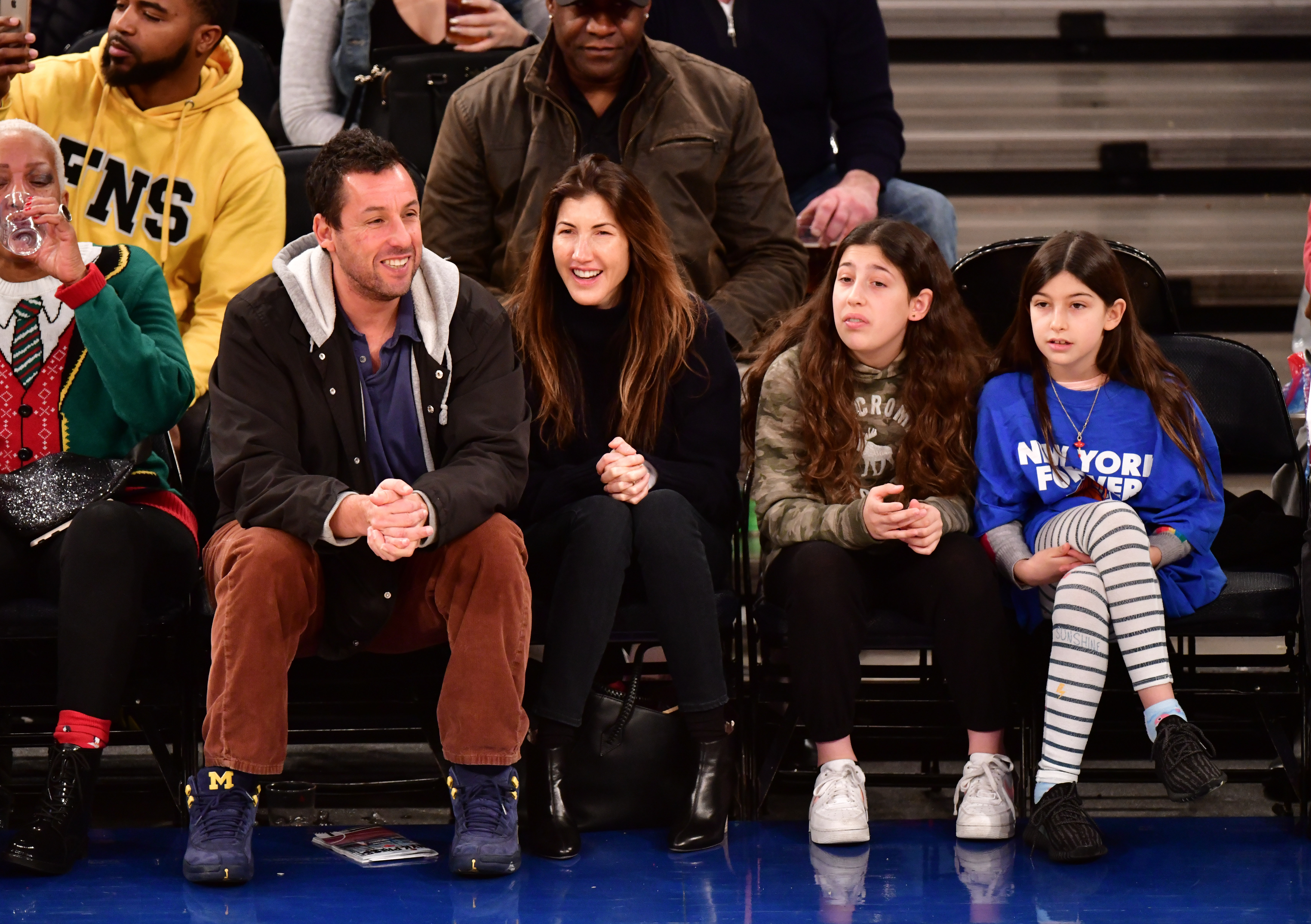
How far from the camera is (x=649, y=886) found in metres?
2.53

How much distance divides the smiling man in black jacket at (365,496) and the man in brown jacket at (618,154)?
66 cm

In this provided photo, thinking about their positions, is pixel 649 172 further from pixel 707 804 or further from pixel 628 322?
pixel 707 804

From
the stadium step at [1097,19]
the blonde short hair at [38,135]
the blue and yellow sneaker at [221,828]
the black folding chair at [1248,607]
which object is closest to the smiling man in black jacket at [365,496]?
the blue and yellow sneaker at [221,828]

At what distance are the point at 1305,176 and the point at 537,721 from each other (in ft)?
11.1

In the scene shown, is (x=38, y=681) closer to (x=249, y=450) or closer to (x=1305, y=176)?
(x=249, y=450)

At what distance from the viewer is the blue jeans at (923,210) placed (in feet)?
13.1

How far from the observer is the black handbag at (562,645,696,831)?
282 cm

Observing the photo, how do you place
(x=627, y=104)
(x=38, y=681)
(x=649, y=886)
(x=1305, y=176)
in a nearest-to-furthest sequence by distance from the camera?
1. (x=649, y=886)
2. (x=38, y=681)
3. (x=627, y=104)
4. (x=1305, y=176)

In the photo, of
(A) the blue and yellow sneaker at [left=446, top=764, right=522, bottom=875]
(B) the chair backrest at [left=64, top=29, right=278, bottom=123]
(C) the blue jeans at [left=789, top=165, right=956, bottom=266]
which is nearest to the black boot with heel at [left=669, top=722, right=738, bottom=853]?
(A) the blue and yellow sneaker at [left=446, top=764, right=522, bottom=875]

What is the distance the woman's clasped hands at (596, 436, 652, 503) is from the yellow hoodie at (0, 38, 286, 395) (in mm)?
1040

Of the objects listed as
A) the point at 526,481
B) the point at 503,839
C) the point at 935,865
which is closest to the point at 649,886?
the point at 503,839

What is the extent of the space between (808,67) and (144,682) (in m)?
2.37

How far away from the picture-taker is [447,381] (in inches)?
111

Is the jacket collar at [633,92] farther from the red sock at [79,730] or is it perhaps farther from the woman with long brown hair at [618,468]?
the red sock at [79,730]
